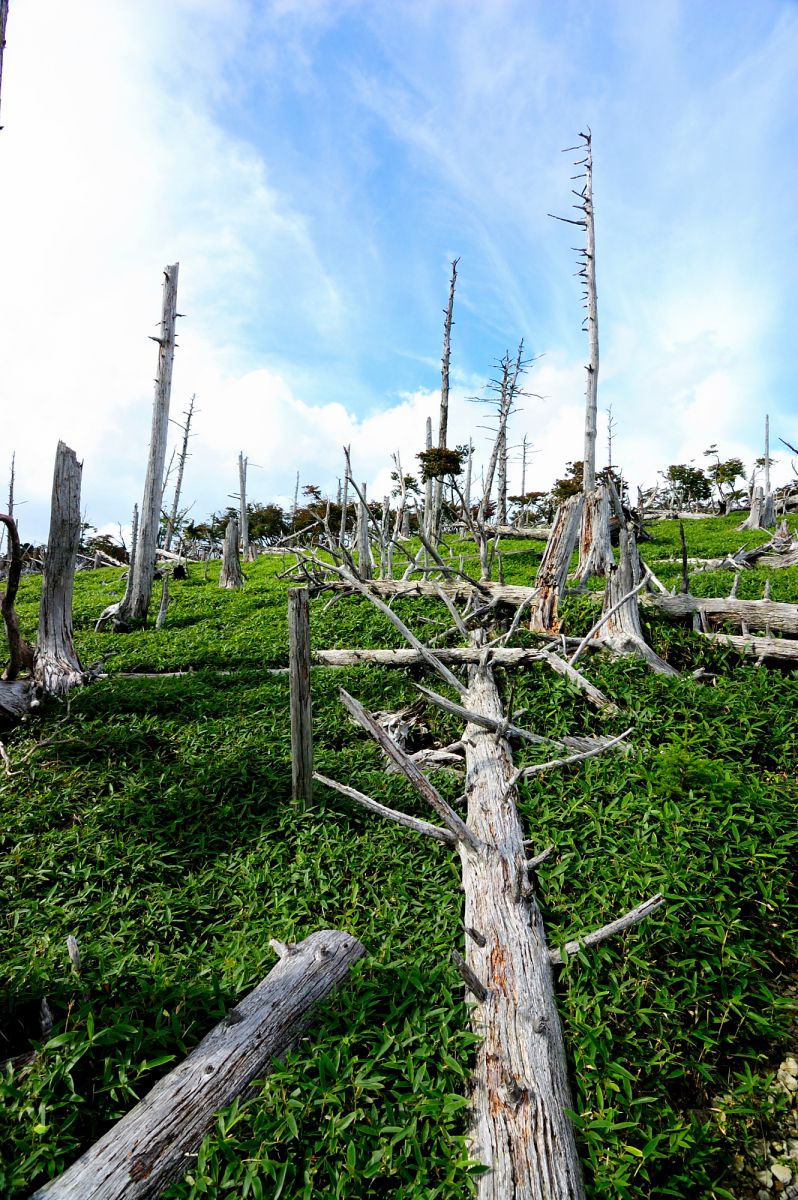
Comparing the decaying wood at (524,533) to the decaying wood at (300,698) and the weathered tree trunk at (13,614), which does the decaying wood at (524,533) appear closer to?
the weathered tree trunk at (13,614)

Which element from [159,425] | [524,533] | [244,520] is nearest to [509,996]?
[159,425]

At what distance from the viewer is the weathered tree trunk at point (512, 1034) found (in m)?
2.21

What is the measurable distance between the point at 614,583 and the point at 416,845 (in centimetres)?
411

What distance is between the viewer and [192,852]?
412cm

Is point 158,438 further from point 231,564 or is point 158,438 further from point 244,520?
point 244,520

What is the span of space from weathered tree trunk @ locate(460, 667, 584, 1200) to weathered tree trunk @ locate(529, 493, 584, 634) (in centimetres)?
393

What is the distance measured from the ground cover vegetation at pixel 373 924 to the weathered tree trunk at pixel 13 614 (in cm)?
78

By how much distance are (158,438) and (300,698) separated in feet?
29.1

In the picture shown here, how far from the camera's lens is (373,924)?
3.49 meters

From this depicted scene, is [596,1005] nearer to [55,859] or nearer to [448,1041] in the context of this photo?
[448,1041]

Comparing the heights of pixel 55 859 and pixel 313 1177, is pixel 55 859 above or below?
above

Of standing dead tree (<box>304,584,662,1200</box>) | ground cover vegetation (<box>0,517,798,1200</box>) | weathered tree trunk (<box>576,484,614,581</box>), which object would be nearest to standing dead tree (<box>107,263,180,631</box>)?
ground cover vegetation (<box>0,517,798,1200</box>)

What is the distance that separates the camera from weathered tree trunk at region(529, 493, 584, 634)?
7.71 metres

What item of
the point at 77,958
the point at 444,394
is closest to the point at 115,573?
the point at 444,394
